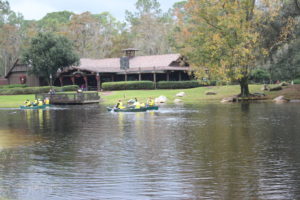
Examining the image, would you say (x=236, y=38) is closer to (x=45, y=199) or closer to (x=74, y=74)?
(x=74, y=74)

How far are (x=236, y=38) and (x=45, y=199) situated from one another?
3634 cm

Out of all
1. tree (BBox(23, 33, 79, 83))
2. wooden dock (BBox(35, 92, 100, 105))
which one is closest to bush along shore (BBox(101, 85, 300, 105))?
wooden dock (BBox(35, 92, 100, 105))

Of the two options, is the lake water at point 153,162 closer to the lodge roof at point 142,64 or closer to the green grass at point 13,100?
the green grass at point 13,100

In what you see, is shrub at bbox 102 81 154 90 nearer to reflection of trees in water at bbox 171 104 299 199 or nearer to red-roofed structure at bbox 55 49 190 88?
red-roofed structure at bbox 55 49 190 88

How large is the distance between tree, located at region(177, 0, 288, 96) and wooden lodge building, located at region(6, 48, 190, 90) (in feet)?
62.3

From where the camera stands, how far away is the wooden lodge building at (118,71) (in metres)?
65.9

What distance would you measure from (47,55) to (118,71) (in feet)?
35.8

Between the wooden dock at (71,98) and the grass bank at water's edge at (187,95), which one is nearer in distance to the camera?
the wooden dock at (71,98)

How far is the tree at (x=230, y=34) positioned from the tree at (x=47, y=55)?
1038 inches

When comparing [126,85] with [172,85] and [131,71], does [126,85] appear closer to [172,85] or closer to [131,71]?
[131,71]

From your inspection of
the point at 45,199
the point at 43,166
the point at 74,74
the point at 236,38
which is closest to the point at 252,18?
the point at 236,38

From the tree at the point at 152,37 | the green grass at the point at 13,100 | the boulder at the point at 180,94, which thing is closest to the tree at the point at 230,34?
the boulder at the point at 180,94

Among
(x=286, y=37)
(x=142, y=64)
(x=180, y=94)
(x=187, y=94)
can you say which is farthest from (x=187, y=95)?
(x=142, y=64)

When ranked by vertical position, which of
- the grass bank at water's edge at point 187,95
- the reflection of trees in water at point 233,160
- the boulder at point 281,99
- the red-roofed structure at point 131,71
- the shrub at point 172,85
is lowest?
the reflection of trees in water at point 233,160
